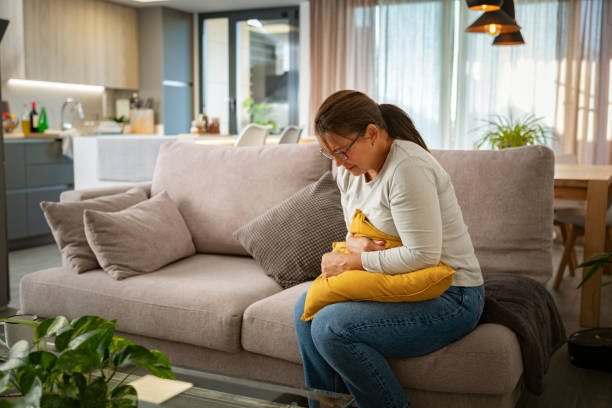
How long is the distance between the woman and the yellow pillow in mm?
20

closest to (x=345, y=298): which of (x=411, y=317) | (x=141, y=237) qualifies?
(x=411, y=317)

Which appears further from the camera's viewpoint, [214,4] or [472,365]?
[214,4]

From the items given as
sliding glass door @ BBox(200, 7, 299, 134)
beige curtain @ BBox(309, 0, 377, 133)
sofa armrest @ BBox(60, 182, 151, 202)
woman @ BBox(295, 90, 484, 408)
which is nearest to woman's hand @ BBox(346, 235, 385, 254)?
woman @ BBox(295, 90, 484, 408)

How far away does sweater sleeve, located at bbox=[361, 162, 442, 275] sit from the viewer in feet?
5.04

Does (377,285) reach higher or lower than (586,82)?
lower

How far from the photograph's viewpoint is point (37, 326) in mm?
939

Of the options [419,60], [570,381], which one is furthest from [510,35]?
[570,381]

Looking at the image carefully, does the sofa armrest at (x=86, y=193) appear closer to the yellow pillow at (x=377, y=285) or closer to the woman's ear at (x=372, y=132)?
the yellow pillow at (x=377, y=285)

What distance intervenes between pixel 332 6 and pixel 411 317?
18.4ft

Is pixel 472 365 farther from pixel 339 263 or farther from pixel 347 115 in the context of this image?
pixel 347 115

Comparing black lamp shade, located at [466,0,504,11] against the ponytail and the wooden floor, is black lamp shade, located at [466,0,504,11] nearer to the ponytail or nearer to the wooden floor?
the wooden floor

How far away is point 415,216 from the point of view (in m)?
1.54

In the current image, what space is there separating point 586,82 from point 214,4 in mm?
4087

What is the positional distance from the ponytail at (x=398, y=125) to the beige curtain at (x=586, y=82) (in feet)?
15.0
